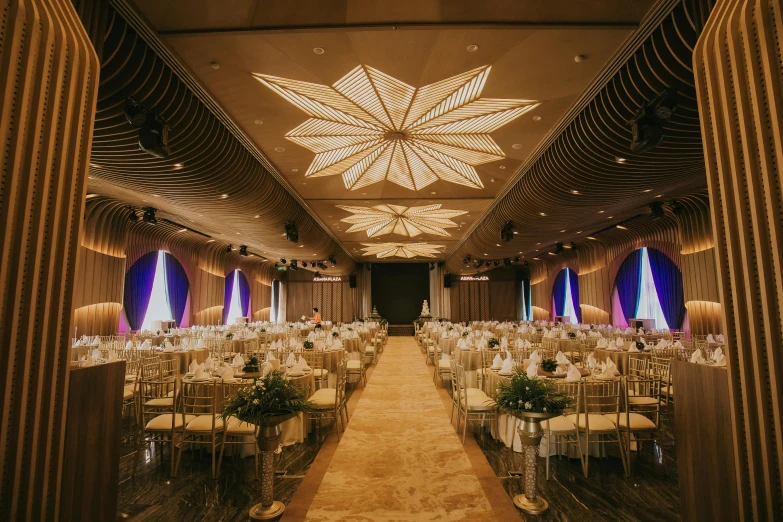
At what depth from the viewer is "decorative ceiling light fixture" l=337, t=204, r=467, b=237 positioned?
1188cm

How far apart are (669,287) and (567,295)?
7.82 metres

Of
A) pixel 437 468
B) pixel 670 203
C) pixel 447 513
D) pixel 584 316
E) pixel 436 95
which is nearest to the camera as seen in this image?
pixel 447 513

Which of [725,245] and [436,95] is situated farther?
[436,95]

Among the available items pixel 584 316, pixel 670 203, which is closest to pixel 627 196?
pixel 670 203

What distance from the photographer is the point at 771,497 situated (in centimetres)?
212

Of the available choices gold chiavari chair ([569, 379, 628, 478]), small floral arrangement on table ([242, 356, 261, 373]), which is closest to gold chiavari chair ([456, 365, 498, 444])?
gold chiavari chair ([569, 379, 628, 478])

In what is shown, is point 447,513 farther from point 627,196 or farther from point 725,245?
point 627,196

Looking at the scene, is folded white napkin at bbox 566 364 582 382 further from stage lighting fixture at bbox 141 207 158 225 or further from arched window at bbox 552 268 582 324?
arched window at bbox 552 268 582 324

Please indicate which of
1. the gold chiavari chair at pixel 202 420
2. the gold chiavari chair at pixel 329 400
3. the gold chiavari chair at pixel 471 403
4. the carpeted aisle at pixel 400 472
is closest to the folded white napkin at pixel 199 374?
the gold chiavari chair at pixel 202 420

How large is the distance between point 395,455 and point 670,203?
952cm

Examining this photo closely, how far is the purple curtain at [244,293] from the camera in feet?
68.1

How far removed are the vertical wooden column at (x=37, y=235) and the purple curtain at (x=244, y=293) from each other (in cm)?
1893

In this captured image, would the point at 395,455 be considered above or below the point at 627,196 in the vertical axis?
below

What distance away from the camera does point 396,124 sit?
6430 millimetres
